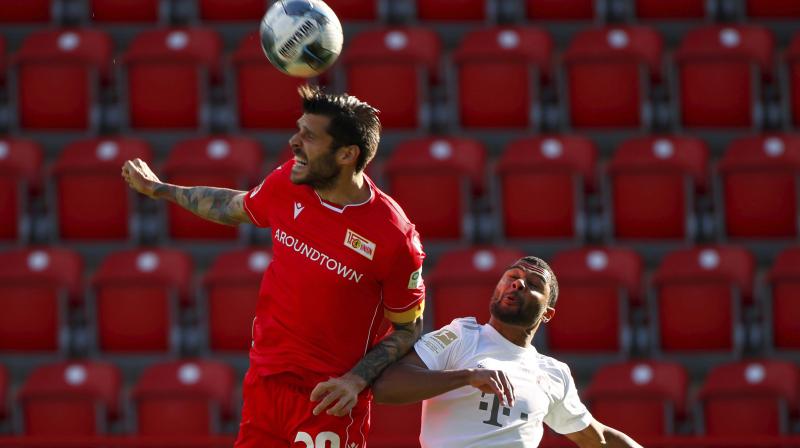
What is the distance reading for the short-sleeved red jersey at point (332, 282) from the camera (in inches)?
198

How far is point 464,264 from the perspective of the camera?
8.26m

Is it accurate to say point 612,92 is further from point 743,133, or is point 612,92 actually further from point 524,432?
point 524,432

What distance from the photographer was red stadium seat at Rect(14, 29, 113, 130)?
30.5 ft

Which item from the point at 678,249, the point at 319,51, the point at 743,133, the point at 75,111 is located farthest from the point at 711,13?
the point at 319,51

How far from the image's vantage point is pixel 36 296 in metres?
8.52

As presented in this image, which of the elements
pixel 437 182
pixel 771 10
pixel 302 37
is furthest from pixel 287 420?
pixel 771 10

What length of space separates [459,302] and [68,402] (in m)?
2.31

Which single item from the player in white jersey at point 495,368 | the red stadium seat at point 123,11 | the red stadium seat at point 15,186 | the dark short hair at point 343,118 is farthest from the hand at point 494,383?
the red stadium seat at point 123,11

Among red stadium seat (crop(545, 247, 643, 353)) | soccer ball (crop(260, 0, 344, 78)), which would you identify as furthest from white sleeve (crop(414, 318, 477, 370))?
red stadium seat (crop(545, 247, 643, 353))

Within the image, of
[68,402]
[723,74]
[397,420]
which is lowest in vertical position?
[397,420]

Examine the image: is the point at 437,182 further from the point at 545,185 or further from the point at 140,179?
the point at 140,179

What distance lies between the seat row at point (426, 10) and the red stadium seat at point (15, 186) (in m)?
1.42

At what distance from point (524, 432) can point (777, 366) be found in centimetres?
329

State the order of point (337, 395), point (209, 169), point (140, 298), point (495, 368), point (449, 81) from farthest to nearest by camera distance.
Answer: point (449, 81)
point (209, 169)
point (140, 298)
point (495, 368)
point (337, 395)
